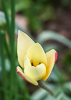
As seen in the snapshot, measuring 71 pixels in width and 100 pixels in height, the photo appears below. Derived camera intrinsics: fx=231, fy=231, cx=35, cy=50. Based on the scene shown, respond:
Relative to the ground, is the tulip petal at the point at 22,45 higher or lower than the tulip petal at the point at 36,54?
higher

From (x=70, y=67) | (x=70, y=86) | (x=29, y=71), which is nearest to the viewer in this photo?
A: (x=29, y=71)

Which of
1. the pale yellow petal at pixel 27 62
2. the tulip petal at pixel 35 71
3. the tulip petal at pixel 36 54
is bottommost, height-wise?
the tulip petal at pixel 35 71

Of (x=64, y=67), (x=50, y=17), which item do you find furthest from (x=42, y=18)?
(x=64, y=67)

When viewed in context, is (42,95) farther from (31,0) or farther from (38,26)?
(31,0)

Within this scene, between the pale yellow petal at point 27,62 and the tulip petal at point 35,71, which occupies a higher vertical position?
the pale yellow petal at point 27,62

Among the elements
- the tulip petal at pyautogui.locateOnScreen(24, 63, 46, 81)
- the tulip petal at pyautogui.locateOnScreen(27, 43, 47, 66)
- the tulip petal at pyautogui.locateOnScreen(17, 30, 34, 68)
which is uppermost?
the tulip petal at pyautogui.locateOnScreen(17, 30, 34, 68)
